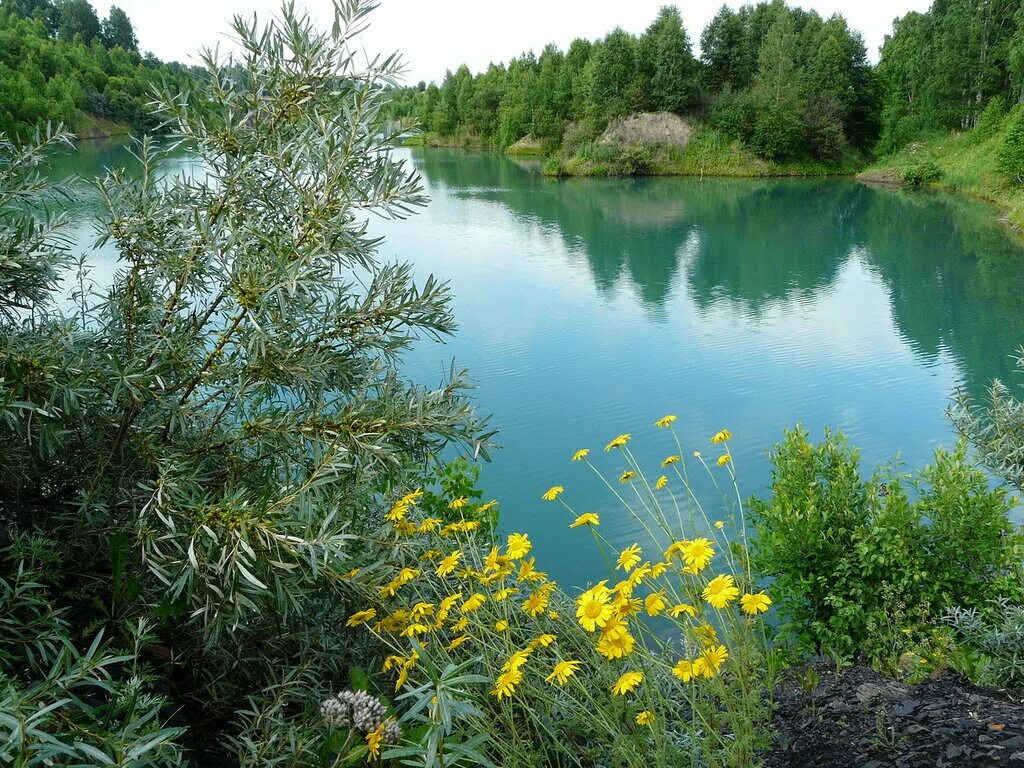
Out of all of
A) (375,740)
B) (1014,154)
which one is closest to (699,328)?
(375,740)

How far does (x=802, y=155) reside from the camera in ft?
141

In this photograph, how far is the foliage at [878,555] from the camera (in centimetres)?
417

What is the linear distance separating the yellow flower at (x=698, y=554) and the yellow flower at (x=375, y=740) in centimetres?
94

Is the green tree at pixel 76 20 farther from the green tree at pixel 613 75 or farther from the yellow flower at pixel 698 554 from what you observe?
the yellow flower at pixel 698 554

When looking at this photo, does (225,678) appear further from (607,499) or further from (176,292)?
(607,499)

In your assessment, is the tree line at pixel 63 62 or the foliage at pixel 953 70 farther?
the foliage at pixel 953 70

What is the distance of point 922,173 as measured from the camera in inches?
1406

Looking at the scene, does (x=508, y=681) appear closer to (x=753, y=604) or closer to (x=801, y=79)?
(x=753, y=604)

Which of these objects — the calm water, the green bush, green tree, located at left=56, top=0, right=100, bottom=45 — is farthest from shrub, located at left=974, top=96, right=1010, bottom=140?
green tree, located at left=56, top=0, right=100, bottom=45

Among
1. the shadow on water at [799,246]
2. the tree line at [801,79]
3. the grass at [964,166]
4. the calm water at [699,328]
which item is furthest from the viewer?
the tree line at [801,79]

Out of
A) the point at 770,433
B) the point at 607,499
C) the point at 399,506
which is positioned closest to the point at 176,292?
the point at 399,506

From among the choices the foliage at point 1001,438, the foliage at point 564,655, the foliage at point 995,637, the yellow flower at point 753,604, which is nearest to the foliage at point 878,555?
the foliage at point 995,637

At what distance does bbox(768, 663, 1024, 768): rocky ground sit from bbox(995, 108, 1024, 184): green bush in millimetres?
29469

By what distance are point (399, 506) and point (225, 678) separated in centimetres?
76
